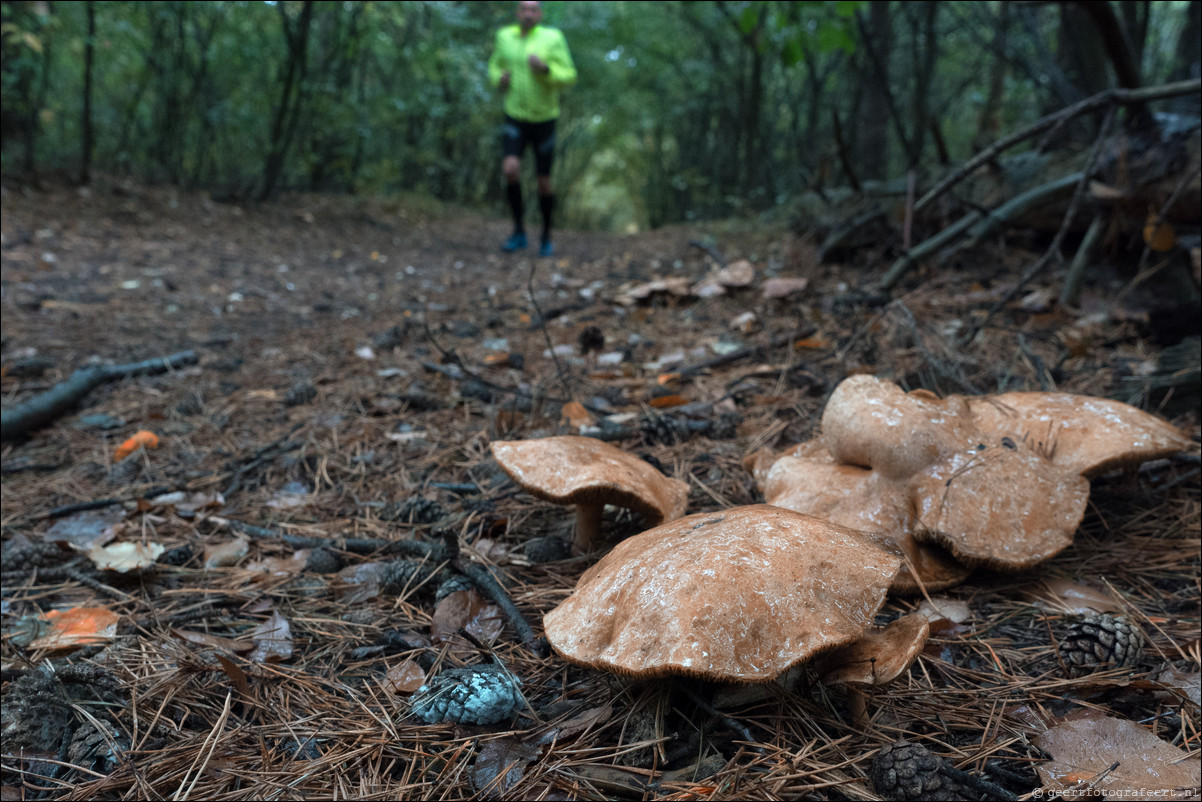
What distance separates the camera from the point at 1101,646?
136cm

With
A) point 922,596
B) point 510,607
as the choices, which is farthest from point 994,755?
point 510,607

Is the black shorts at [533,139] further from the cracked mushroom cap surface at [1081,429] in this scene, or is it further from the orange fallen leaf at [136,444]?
the cracked mushroom cap surface at [1081,429]

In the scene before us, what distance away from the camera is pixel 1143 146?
333 centimetres

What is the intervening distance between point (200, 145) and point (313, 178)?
2096 mm

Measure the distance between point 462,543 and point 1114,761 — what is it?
153 cm

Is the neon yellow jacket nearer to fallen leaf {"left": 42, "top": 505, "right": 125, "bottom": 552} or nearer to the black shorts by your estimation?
the black shorts

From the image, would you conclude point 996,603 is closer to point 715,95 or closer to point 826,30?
point 826,30

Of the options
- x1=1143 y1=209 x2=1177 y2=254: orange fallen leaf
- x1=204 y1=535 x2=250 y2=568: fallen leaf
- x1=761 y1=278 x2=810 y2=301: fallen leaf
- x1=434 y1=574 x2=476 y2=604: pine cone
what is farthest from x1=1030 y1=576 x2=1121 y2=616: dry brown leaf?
x1=761 y1=278 x2=810 y2=301: fallen leaf

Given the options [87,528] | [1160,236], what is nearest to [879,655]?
[87,528]

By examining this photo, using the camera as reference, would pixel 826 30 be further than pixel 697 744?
Yes

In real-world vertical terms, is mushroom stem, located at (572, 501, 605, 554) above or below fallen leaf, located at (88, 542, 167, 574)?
above

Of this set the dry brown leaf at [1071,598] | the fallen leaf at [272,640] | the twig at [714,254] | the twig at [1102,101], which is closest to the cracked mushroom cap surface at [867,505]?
the dry brown leaf at [1071,598]

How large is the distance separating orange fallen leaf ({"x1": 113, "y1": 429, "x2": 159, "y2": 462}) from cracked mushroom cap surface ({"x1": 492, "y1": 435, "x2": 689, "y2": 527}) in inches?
74.6

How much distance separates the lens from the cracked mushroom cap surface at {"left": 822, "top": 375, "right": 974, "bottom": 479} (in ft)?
5.37
